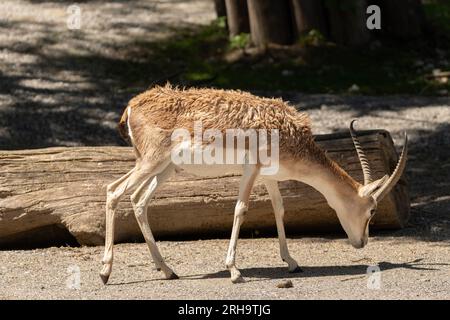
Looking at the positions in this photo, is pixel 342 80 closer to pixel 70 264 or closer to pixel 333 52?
pixel 333 52

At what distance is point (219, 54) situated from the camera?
17750 millimetres

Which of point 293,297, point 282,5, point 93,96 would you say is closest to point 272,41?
point 282,5

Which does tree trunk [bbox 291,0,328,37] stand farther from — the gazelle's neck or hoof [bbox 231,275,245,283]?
hoof [bbox 231,275,245,283]

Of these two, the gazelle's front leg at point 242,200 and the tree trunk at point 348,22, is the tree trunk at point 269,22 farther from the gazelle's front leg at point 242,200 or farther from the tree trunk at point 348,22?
the gazelle's front leg at point 242,200

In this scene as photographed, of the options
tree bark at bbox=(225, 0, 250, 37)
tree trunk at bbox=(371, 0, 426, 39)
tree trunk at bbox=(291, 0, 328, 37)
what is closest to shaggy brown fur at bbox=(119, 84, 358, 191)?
tree trunk at bbox=(291, 0, 328, 37)

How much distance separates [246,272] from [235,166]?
1019mm

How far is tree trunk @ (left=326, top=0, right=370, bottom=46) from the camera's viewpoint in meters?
17.3

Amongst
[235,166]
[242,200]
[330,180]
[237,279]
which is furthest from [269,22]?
[237,279]

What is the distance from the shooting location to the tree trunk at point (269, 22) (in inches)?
682

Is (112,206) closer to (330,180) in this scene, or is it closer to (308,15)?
(330,180)

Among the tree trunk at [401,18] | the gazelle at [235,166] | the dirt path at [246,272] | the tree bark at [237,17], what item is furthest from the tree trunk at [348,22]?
the gazelle at [235,166]

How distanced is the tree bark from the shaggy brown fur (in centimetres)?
884

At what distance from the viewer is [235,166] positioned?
8.90 metres

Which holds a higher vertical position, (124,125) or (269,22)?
(124,125)
